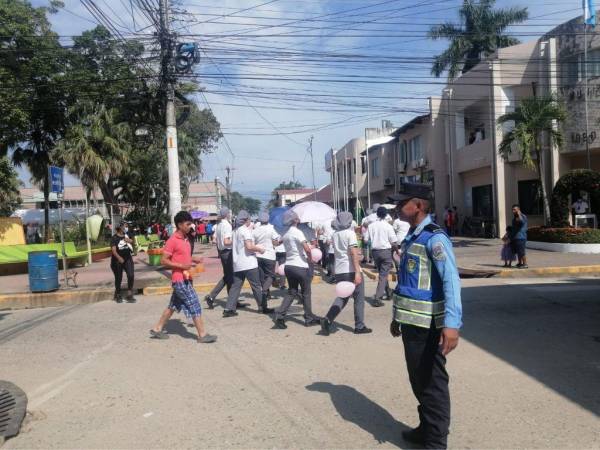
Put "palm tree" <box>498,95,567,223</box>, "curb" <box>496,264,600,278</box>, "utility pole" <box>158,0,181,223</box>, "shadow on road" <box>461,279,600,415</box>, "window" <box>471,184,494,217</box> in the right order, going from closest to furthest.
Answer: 1. "shadow on road" <box>461,279,600,415</box>
2. "curb" <box>496,264,600,278</box>
3. "utility pole" <box>158,0,181,223</box>
4. "palm tree" <box>498,95,567,223</box>
5. "window" <box>471,184,494,217</box>

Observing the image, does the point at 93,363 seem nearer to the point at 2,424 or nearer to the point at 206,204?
the point at 2,424

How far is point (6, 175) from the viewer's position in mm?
20891

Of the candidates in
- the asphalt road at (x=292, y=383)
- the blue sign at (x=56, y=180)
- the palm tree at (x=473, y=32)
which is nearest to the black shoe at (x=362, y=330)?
the asphalt road at (x=292, y=383)

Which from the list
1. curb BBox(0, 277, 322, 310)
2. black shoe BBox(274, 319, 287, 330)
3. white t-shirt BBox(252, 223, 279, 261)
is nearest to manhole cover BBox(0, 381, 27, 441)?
black shoe BBox(274, 319, 287, 330)

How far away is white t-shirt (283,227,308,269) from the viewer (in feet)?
23.8

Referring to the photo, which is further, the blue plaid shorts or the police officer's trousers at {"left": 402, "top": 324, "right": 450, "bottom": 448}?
the blue plaid shorts

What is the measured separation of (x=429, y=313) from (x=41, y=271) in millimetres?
9940

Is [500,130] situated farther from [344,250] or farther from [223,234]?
[344,250]

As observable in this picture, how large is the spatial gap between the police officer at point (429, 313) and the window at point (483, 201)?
22.5 meters

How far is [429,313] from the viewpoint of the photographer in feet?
10.7

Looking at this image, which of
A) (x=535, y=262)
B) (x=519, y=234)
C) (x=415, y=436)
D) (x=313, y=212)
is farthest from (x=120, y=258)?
(x=535, y=262)

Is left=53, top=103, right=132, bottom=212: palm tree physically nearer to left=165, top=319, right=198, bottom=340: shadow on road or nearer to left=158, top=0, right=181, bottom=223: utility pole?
left=158, top=0, right=181, bottom=223: utility pole

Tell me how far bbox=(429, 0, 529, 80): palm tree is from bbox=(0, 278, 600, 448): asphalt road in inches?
996

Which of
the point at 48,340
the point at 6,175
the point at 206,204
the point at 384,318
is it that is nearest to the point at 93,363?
the point at 48,340
